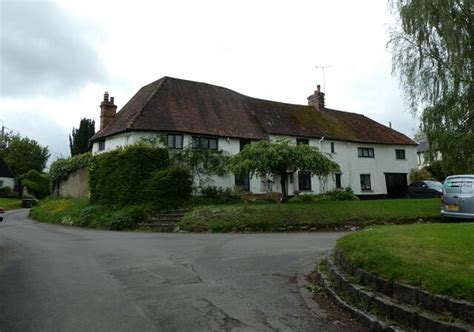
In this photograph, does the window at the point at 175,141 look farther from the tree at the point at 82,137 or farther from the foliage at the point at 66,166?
the tree at the point at 82,137

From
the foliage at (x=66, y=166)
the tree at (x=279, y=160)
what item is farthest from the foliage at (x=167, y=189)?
the foliage at (x=66, y=166)

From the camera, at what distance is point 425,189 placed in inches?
1178

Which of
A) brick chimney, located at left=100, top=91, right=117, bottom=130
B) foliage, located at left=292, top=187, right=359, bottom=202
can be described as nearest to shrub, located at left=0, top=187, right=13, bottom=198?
brick chimney, located at left=100, top=91, right=117, bottom=130

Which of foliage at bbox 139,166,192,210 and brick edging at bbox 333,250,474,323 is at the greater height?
foliage at bbox 139,166,192,210

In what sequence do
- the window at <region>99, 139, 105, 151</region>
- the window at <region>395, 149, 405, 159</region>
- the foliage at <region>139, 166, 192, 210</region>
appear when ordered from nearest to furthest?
the foliage at <region>139, 166, 192, 210</region>, the window at <region>99, 139, 105, 151</region>, the window at <region>395, 149, 405, 159</region>

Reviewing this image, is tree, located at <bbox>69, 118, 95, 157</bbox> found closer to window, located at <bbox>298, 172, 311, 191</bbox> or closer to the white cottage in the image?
the white cottage

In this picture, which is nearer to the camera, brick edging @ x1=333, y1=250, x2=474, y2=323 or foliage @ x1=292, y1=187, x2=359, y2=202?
brick edging @ x1=333, y1=250, x2=474, y2=323

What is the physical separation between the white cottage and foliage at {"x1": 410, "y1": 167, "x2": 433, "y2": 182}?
2.00 feet

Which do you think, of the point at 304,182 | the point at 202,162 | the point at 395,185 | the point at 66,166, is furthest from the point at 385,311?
the point at 395,185

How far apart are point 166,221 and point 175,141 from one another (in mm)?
8217

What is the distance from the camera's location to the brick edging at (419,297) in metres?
4.22

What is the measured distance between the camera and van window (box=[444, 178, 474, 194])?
14.9 m

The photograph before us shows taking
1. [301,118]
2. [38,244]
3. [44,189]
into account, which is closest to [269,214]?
[38,244]

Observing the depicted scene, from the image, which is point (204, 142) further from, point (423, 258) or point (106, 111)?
point (423, 258)
